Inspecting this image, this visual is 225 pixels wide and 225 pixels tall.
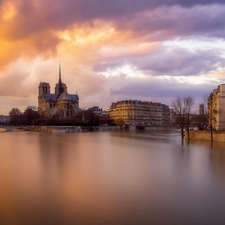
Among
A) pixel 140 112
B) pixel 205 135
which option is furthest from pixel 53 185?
pixel 140 112

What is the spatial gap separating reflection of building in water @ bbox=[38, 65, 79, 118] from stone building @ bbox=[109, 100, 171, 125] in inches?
746

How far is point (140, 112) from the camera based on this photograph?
108 m

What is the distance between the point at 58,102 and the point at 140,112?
41.8 m

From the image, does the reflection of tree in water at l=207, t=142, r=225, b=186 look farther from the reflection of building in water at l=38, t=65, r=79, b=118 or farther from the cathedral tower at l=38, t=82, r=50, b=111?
the cathedral tower at l=38, t=82, r=50, b=111

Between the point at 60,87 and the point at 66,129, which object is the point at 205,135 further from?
the point at 60,87

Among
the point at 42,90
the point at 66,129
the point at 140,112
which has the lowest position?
the point at 66,129

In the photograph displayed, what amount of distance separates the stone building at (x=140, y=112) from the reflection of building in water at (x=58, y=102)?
19.0 m

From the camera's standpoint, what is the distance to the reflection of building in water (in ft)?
379

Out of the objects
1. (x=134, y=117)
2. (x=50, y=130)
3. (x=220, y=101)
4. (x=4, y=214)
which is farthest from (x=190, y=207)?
(x=134, y=117)

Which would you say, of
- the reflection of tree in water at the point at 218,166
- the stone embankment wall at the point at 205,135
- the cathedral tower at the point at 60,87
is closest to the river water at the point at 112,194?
the reflection of tree in water at the point at 218,166

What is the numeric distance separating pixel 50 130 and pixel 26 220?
59404 millimetres

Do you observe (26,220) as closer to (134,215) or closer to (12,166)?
(134,215)

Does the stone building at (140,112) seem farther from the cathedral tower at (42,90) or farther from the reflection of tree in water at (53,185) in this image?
the reflection of tree in water at (53,185)

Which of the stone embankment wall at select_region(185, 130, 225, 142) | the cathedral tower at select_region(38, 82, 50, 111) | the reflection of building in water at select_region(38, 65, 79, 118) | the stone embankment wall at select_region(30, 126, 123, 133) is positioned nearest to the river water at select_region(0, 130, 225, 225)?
the stone embankment wall at select_region(185, 130, 225, 142)
